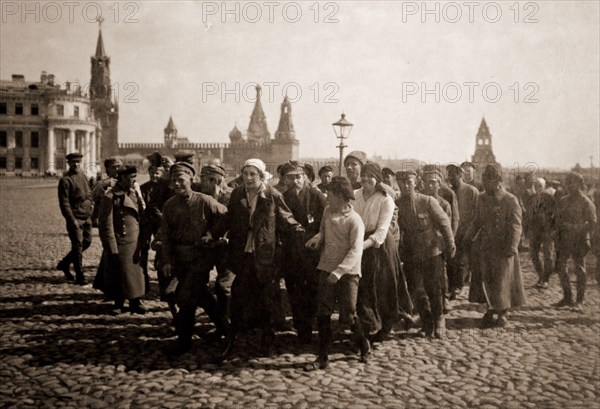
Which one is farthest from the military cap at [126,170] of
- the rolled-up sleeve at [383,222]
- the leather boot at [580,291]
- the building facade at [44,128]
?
the building facade at [44,128]

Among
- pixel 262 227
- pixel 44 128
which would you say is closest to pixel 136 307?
pixel 262 227

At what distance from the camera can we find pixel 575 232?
7746mm

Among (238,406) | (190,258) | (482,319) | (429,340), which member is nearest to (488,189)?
(482,319)

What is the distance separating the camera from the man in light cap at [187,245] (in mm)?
5559

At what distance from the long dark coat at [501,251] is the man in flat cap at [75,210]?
6.52m

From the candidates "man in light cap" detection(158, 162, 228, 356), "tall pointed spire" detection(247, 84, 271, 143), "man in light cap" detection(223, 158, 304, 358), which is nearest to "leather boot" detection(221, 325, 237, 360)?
"man in light cap" detection(223, 158, 304, 358)

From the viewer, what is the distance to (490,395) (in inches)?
178

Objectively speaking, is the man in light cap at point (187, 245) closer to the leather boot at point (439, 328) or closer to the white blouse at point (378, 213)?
the white blouse at point (378, 213)

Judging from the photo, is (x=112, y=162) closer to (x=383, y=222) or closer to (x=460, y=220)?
(x=383, y=222)

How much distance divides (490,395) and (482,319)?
2630mm

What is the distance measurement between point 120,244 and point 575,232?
21.7ft

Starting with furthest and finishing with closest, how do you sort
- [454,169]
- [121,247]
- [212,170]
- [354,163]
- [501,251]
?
[454,169] < [212,170] < [121,247] < [501,251] < [354,163]

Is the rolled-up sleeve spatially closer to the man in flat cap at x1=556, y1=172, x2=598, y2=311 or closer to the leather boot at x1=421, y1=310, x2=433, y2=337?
the leather boot at x1=421, y1=310, x2=433, y2=337

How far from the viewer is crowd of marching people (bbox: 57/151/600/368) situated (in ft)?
18.0
